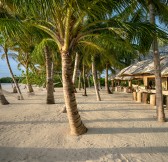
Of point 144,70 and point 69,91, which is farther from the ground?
point 144,70

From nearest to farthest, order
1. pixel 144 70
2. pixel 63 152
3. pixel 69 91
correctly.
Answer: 1. pixel 63 152
2. pixel 69 91
3. pixel 144 70

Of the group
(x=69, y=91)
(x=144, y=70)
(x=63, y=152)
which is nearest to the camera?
(x=63, y=152)

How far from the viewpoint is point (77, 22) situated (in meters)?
5.38

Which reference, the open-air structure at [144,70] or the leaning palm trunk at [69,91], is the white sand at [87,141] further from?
the open-air structure at [144,70]

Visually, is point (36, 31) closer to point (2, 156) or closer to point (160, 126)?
point (2, 156)

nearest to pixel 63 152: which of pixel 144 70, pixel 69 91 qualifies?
pixel 69 91

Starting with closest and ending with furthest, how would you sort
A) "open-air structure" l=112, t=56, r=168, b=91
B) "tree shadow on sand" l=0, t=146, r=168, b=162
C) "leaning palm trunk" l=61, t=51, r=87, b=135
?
"tree shadow on sand" l=0, t=146, r=168, b=162
"leaning palm trunk" l=61, t=51, r=87, b=135
"open-air structure" l=112, t=56, r=168, b=91

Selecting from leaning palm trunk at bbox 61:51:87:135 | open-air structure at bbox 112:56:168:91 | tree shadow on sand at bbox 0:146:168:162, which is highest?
open-air structure at bbox 112:56:168:91

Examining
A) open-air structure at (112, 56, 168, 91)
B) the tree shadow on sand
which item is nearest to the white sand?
the tree shadow on sand

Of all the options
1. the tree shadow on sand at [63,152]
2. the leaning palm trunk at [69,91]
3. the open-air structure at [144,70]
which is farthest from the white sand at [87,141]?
the open-air structure at [144,70]

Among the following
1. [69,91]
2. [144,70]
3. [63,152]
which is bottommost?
[63,152]

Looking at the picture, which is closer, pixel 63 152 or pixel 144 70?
pixel 63 152

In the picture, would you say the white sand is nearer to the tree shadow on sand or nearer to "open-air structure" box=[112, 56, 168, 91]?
the tree shadow on sand

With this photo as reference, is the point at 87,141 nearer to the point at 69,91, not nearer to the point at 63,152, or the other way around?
the point at 63,152
